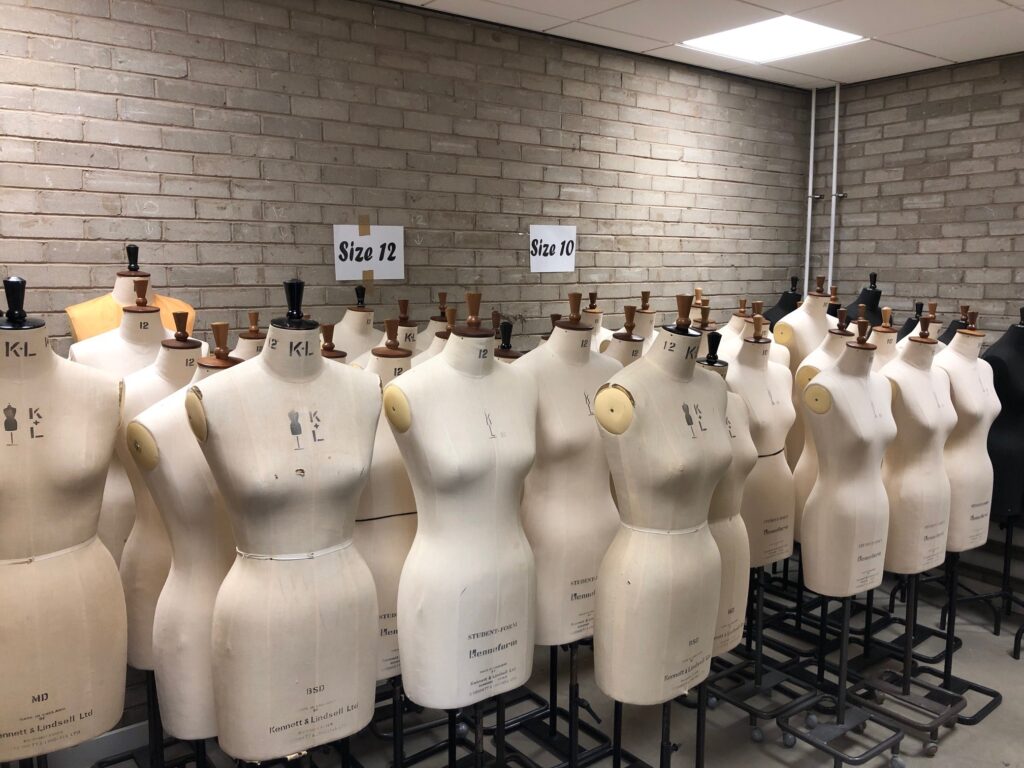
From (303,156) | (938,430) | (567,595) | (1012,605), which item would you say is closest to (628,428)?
(567,595)

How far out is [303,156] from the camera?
348 centimetres

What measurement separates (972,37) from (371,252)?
350cm

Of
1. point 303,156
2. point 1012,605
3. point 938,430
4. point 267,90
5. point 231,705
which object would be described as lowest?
point 1012,605

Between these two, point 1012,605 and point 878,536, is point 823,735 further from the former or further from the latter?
point 1012,605

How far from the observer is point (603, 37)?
Answer: 4328 millimetres

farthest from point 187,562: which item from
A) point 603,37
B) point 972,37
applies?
point 972,37

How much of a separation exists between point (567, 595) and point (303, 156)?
2.25 metres

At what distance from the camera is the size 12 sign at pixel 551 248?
14.3ft

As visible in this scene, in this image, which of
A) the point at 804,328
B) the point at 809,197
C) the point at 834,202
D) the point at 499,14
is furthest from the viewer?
the point at 809,197

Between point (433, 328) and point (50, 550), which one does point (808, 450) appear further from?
point (50, 550)

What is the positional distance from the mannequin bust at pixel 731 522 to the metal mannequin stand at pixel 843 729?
0.47m

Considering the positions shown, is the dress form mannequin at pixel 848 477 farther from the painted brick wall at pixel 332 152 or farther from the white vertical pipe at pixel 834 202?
the white vertical pipe at pixel 834 202

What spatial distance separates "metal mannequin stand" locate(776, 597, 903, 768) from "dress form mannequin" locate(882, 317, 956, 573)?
0.37m

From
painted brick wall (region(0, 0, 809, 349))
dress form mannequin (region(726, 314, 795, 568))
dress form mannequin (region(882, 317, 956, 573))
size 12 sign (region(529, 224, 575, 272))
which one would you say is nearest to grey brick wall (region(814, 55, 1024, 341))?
painted brick wall (region(0, 0, 809, 349))
